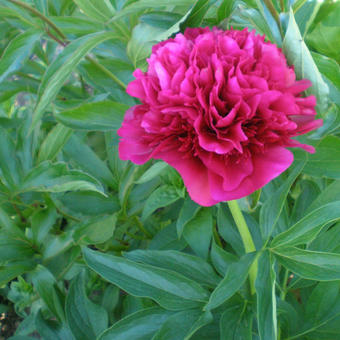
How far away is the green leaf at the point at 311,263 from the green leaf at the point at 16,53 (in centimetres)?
43

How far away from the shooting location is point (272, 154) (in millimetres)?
381

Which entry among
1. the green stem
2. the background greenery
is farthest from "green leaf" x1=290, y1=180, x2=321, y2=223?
the green stem

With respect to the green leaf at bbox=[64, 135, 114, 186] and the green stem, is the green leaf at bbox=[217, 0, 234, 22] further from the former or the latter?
the green leaf at bbox=[64, 135, 114, 186]

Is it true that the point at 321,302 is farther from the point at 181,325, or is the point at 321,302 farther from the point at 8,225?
the point at 8,225

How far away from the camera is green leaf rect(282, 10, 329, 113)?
1.31ft

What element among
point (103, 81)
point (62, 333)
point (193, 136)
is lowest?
point (62, 333)

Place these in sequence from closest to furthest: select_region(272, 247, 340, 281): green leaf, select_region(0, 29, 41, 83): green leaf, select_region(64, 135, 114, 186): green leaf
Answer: select_region(272, 247, 340, 281): green leaf < select_region(0, 29, 41, 83): green leaf < select_region(64, 135, 114, 186): green leaf

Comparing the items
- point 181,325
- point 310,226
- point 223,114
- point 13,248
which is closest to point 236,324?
point 181,325

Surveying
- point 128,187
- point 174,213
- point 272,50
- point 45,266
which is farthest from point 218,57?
point 45,266

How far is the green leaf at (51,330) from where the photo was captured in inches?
27.9

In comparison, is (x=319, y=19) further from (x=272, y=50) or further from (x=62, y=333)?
(x=62, y=333)

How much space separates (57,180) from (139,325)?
0.24 m

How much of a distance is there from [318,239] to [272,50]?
0.37 meters

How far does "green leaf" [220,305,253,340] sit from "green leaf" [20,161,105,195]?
25 centimetres
